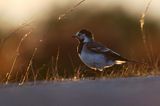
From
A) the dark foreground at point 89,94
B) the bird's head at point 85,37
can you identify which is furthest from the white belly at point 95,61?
the dark foreground at point 89,94

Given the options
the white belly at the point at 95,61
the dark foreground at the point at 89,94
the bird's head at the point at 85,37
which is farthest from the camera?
the bird's head at the point at 85,37

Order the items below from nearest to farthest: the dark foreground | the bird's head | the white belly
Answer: the dark foreground < the white belly < the bird's head

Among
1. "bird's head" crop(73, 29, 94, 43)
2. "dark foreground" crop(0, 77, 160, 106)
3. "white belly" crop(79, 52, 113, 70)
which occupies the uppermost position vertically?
"bird's head" crop(73, 29, 94, 43)

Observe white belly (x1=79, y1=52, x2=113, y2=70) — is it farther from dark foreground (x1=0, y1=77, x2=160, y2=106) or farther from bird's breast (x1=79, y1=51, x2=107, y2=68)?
dark foreground (x1=0, y1=77, x2=160, y2=106)

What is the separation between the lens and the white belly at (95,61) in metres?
16.2

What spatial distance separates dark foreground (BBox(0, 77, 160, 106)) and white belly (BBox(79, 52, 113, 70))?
5.10m

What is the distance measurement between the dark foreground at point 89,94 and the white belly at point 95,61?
16.7 ft

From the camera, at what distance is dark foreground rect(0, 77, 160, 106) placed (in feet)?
32.6

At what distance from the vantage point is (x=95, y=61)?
16312mm

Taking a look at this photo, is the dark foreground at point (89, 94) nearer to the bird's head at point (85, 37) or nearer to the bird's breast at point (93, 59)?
the bird's breast at point (93, 59)

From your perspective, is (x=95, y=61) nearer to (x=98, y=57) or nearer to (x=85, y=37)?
(x=98, y=57)

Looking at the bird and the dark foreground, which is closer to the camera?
the dark foreground

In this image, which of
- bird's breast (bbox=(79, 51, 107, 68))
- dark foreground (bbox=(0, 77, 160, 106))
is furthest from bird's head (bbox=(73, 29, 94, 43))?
dark foreground (bbox=(0, 77, 160, 106))

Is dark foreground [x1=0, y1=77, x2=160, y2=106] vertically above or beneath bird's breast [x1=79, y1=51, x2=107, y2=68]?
beneath
